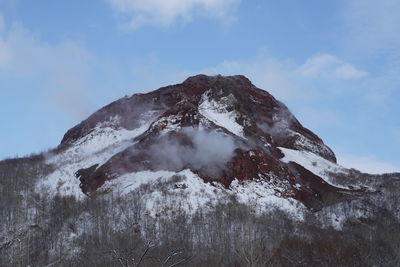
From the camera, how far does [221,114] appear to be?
408 feet

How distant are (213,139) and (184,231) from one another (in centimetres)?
3232

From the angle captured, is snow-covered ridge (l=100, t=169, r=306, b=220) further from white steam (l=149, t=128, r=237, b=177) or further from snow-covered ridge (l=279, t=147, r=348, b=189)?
snow-covered ridge (l=279, t=147, r=348, b=189)

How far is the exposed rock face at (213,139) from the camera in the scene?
322 ft

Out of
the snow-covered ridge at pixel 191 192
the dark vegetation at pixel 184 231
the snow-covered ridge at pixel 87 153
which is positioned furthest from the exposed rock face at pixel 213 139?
the dark vegetation at pixel 184 231

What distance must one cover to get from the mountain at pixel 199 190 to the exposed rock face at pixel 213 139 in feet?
0.99

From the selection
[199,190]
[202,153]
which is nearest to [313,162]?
[202,153]

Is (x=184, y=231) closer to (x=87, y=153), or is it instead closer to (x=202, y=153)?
(x=202, y=153)

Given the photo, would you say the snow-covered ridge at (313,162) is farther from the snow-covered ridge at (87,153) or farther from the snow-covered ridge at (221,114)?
the snow-covered ridge at (87,153)

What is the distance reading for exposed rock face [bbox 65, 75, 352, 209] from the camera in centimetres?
9812

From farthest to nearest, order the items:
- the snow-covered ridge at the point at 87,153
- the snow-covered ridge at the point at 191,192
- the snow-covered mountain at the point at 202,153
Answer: the snow-covered ridge at the point at 87,153, the snow-covered mountain at the point at 202,153, the snow-covered ridge at the point at 191,192

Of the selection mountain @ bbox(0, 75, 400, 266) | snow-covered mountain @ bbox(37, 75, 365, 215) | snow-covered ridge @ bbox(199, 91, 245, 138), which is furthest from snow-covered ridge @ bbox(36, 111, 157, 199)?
snow-covered ridge @ bbox(199, 91, 245, 138)

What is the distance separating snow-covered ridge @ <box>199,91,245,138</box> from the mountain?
0.92ft

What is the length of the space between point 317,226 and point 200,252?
25772 millimetres

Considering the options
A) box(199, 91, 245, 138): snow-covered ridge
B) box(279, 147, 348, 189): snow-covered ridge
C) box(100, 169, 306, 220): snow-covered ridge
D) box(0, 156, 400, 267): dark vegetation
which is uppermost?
box(199, 91, 245, 138): snow-covered ridge
